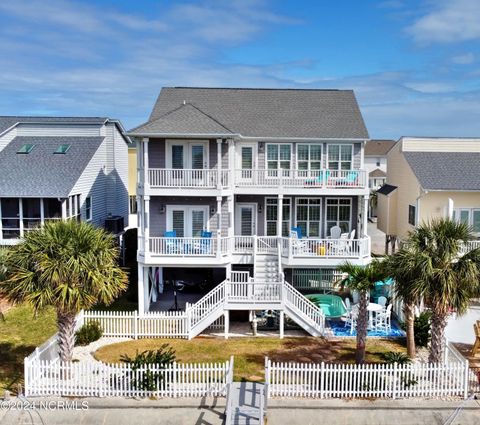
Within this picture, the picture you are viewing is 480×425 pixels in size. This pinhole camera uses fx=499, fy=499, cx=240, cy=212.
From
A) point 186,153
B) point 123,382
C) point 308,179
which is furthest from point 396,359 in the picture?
point 186,153

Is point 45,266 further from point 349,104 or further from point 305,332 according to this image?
point 349,104

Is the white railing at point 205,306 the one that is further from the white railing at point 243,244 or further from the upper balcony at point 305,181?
the upper balcony at point 305,181

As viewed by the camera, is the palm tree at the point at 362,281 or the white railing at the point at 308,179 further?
the white railing at the point at 308,179

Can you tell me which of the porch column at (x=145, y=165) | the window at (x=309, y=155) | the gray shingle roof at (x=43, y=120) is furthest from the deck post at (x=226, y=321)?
the gray shingle roof at (x=43, y=120)

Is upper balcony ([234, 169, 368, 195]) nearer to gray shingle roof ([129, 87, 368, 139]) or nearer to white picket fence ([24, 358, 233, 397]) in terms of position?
gray shingle roof ([129, 87, 368, 139])

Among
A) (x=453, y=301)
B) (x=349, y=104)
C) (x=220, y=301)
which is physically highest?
(x=349, y=104)

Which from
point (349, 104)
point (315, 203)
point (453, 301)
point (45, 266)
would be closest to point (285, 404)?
point (453, 301)
